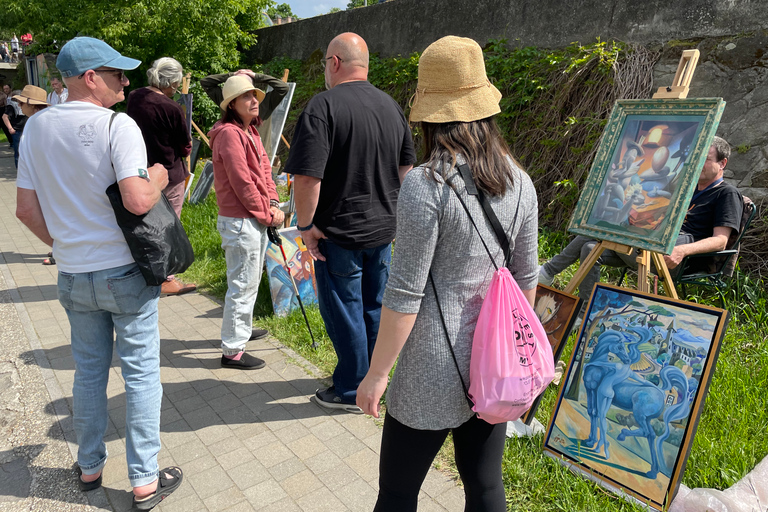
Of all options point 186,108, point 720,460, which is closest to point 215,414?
point 720,460

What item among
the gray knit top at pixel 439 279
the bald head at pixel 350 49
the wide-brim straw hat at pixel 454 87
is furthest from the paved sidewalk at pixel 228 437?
the bald head at pixel 350 49

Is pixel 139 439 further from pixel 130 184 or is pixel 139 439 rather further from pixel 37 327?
pixel 37 327

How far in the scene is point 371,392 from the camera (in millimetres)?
1678

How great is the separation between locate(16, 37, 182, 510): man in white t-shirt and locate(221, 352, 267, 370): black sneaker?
1.32 metres

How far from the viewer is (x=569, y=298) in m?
2.92

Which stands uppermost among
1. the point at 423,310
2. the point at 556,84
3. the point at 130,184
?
the point at 556,84

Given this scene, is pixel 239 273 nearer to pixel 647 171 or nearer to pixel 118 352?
pixel 118 352

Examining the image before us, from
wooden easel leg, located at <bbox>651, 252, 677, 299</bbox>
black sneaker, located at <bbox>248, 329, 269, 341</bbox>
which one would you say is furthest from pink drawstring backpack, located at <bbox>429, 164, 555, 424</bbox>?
black sneaker, located at <bbox>248, 329, 269, 341</bbox>

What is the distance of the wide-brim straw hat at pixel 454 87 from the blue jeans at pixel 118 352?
146cm

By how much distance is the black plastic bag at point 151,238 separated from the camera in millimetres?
2197

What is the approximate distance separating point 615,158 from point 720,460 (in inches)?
62.8

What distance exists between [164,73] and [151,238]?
3.16m

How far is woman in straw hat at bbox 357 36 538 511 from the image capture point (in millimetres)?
1557

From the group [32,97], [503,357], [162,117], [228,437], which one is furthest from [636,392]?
[32,97]
